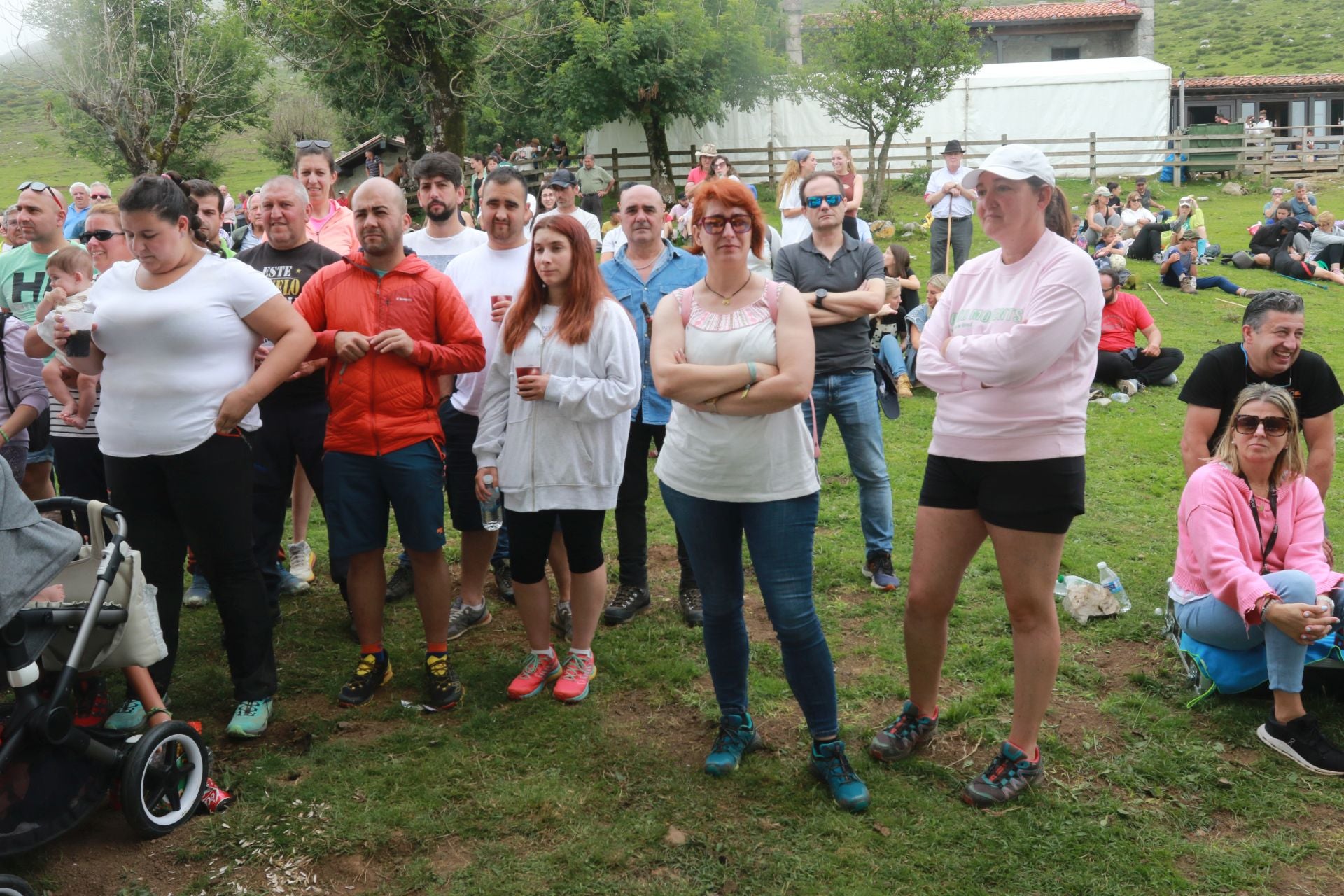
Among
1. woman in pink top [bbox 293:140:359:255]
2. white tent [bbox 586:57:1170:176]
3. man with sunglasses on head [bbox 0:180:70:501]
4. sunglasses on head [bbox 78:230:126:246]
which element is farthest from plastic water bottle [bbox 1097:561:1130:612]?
white tent [bbox 586:57:1170:176]

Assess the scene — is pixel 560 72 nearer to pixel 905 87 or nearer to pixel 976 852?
pixel 905 87

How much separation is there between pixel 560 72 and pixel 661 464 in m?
23.4

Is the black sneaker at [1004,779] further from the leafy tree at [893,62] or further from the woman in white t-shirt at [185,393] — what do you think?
the leafy tree at [893,62]

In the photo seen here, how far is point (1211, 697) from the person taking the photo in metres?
4.44

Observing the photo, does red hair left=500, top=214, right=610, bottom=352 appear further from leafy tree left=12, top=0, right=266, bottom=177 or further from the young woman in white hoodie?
leafy tree left=12, top=0, right=266, bottom=177

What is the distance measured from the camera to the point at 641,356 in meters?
5.23

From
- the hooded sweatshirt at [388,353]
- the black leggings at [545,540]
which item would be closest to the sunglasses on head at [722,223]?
the hooded sweatshirt at [388,353]

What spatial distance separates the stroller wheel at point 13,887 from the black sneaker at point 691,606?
3.00m

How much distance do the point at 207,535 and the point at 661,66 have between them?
2298 cm

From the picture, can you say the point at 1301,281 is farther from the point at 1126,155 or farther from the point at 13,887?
the point at 13,887

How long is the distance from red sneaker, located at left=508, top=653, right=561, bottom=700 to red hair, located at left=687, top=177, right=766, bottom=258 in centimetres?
201

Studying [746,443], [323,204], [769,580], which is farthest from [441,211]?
[769,580]

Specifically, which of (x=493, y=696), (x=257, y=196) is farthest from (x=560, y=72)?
(x=493, y=696)

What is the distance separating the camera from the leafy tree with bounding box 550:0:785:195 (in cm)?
2470
